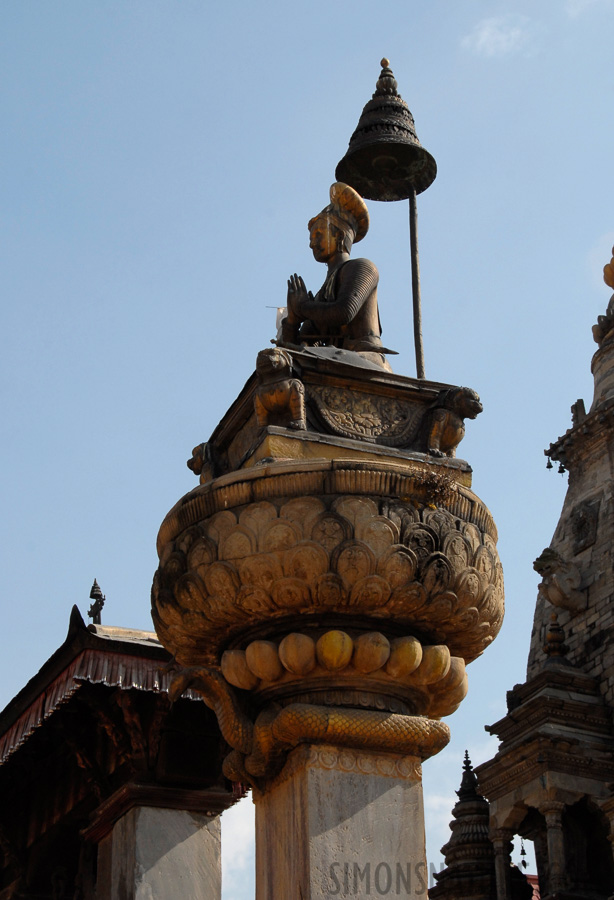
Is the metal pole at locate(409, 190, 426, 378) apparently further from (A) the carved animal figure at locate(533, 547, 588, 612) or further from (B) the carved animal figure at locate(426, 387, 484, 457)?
(A) the carved animal figure at locate(533, 547, 588, 612)

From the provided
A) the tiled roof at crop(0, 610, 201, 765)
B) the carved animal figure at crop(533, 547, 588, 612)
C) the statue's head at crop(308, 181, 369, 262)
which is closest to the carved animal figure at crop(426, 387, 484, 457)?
the statue's head at crop(308, 181, 369, 262)

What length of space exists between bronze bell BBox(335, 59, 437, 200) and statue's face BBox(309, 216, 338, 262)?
0.95 metres

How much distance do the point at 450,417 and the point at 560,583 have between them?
3435cm

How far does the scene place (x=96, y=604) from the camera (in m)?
11.4

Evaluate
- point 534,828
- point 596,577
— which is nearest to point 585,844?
point 534,828

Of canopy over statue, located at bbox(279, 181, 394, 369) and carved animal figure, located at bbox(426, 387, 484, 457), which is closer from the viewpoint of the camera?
carved animal figure, located at bbox(426, 387, 484, 457)

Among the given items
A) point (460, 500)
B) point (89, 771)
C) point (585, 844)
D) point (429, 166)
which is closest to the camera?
point (460, 500)

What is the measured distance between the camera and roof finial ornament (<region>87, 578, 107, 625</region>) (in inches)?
443

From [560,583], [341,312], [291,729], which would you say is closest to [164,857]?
[291,729]

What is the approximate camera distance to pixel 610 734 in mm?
37531

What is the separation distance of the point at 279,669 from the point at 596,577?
35194 millimetres

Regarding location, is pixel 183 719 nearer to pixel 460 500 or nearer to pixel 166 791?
pixel 166 791

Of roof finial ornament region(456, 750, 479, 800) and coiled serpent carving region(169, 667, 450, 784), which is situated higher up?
roof finial ornament region(456, 750, 479, 800)

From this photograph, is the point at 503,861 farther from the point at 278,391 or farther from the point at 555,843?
the point at 278,391
